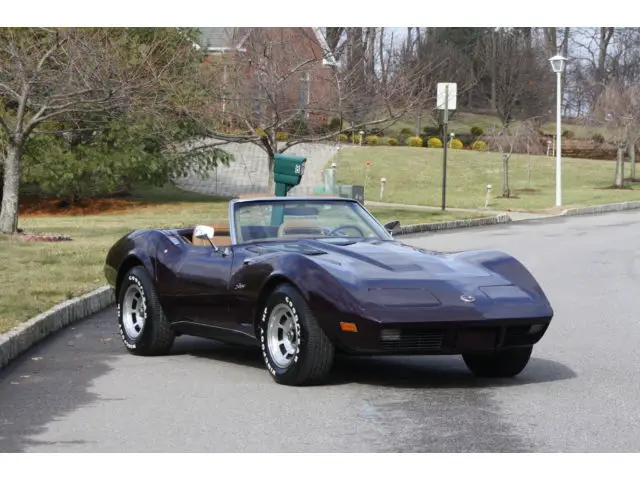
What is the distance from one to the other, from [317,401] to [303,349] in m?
0.49

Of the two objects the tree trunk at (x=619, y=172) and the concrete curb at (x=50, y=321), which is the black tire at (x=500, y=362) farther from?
the tree trunk at (x=619, y=172)

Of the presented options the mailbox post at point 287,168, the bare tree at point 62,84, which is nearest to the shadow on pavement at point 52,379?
the mailbox post at point 287,168

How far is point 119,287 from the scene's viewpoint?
1090cm

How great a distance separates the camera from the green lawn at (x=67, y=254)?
13.0m

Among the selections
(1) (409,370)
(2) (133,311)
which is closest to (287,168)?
(2) (133,311)

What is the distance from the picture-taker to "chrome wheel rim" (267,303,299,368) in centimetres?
863

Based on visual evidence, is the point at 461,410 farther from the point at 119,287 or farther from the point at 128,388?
the point at 119,287

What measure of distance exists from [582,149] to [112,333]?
218ft

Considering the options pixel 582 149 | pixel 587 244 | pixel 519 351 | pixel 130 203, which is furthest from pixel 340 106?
pixel 582 149

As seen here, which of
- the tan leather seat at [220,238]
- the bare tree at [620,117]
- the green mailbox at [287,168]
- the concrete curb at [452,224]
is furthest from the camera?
the bare tree at [620,117]

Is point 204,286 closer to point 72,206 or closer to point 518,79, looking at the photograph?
point 72,206

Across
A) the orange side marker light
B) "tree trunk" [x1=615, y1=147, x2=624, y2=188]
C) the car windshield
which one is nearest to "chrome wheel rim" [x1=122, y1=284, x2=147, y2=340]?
the car windshield

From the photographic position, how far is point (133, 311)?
10.6 m

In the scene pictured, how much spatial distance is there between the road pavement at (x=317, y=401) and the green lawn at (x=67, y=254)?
106 cm
